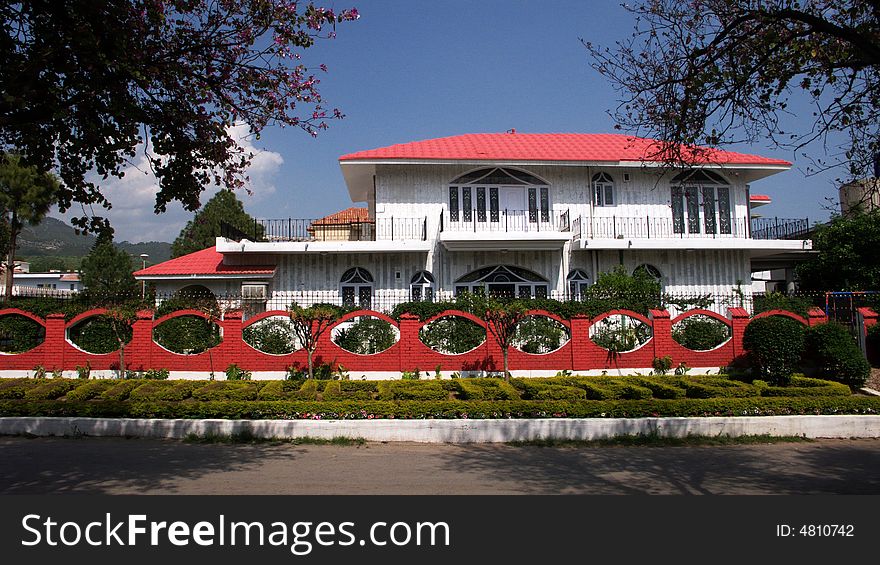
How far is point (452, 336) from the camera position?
14.0 metres

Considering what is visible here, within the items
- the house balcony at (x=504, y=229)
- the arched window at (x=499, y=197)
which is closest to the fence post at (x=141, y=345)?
the house balcony at (x=504, y=229)

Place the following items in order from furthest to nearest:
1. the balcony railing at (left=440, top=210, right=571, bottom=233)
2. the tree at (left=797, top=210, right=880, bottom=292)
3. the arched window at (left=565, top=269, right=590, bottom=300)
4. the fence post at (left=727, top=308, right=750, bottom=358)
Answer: the arched window at (left=565, top=269, right=590, bottom=300) → the balcony railing at (left=440, top=210, right=571, bottom=233) → the tree at (left=797, top=210, right=880, bottom=292) → the fence post at (left=727, top=308, right=750, bottom=358)

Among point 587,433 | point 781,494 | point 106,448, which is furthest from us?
point 587,433

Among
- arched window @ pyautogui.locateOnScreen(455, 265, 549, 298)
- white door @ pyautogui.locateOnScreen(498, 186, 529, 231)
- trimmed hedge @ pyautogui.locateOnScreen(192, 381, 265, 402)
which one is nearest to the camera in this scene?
trimmed hedge @ pyautogui.locateOnScreen(192, 381, 265, 402)

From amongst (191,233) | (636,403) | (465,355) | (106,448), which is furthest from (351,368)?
(191,233)

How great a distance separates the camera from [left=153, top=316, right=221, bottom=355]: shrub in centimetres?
1399

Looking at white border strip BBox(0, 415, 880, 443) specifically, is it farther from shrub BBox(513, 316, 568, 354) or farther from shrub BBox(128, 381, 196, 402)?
shrub BBox(513, 316, 568, 354)

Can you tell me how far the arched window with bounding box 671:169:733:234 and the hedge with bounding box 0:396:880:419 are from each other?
43.4 feet

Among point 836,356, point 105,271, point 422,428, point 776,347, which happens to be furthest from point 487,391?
point 105,271

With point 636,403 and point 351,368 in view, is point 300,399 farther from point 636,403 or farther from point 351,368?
point 636,403

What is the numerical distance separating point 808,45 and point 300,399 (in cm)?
965

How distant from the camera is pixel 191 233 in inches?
1601

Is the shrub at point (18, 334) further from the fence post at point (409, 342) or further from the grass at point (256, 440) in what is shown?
the fence post at point (409, 342)

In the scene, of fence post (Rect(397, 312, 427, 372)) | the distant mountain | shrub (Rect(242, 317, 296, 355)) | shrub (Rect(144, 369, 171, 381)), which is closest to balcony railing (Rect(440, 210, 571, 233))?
fence post (Rect(397, 312, 427, 372))
